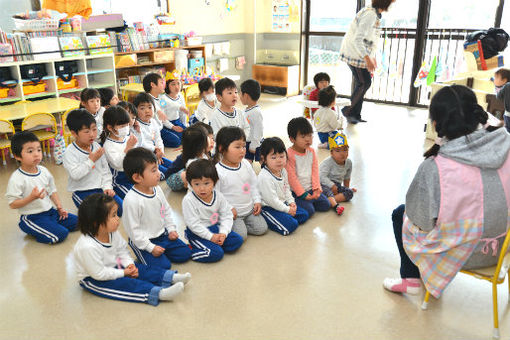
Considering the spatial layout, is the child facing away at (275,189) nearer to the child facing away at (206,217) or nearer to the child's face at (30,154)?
the child facing away at (206,217)

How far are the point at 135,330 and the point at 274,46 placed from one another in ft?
21.4

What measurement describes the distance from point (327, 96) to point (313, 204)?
5.17ft

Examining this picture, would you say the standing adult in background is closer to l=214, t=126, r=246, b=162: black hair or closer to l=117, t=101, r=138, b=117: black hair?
l=117, t=101, r=138, b=117: black hair

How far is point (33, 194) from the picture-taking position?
2.60 meters

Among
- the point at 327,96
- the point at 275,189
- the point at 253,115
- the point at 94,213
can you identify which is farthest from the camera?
the point at 327,96

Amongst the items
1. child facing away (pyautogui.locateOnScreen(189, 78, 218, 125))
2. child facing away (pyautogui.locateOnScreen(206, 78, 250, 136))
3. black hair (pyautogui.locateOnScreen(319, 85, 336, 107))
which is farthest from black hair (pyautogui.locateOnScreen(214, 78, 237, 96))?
black hair (pyautogui.locateOnScreen(319, 85, 336, 107))

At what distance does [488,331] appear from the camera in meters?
1.91

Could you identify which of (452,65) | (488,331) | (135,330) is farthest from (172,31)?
(488,331)

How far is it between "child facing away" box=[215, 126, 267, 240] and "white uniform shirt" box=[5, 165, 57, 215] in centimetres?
111

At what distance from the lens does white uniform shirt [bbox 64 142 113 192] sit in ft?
9.52

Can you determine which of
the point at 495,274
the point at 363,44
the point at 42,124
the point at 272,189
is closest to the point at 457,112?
the point at 495,274

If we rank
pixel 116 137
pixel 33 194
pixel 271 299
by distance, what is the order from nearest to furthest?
pixel 271 299 → pixel 33 194 → pixel 116 137

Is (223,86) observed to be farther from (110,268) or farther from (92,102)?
(110,268)

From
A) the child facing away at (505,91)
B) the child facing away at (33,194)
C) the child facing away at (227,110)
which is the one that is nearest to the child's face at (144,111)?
the child facing away at (227,110)
